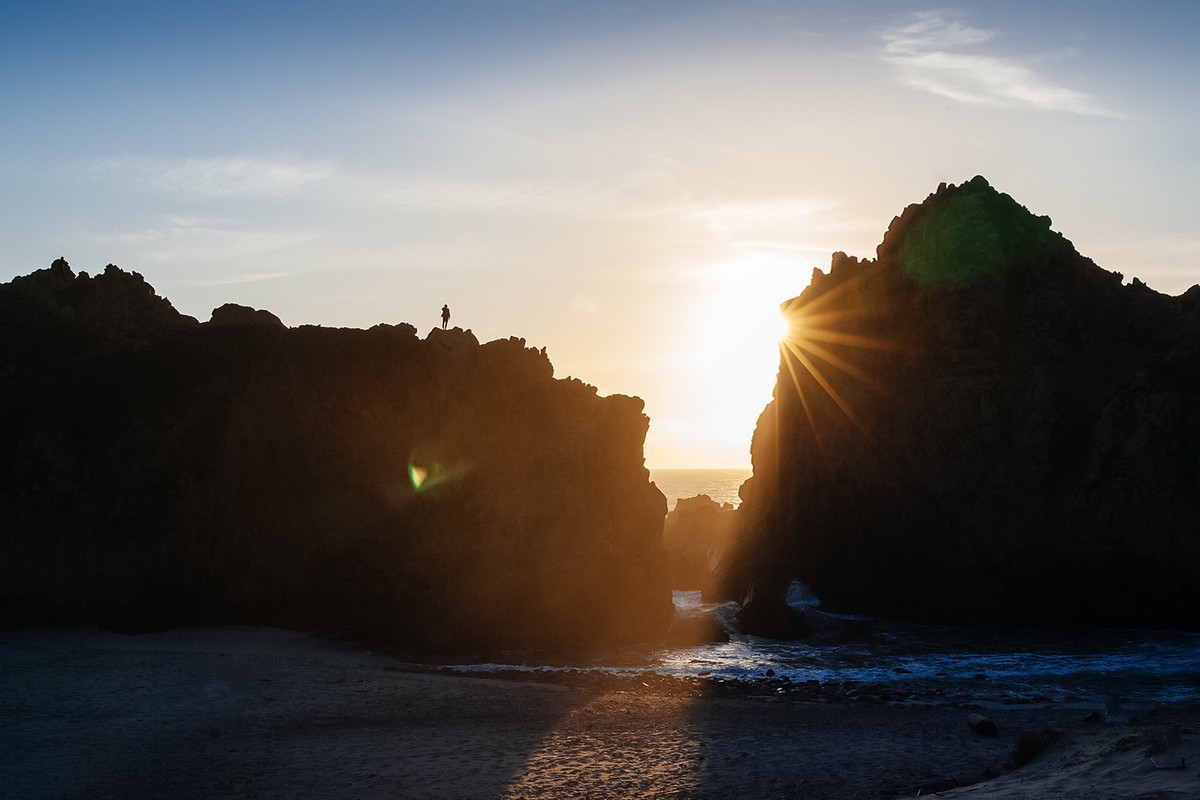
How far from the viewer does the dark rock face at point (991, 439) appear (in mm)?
42562

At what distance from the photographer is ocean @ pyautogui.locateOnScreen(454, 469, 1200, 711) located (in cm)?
2959

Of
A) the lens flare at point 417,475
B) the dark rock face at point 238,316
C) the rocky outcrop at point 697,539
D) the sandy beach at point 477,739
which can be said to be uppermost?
the dark rock face at point 238,316

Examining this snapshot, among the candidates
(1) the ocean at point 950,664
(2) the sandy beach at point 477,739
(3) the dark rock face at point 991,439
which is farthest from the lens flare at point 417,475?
(3) the dark rock face at point 991,439

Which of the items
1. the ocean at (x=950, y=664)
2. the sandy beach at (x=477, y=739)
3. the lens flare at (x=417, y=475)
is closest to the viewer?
the sandy beach at (x=477, y=739)

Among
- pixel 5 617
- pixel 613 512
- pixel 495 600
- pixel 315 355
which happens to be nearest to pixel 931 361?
pixel 613 512

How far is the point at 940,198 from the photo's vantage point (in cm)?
5138

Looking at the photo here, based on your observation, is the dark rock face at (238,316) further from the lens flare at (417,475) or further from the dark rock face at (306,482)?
the lens flare at (417,475)

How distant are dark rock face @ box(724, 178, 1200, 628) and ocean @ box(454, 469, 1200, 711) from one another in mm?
3405

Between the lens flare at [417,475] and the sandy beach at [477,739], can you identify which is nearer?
the sandy beach at [477,739]

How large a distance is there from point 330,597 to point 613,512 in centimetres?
1155

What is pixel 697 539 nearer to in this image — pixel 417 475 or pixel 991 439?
pixel 991 439

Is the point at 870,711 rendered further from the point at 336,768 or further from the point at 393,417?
the point at 393,417

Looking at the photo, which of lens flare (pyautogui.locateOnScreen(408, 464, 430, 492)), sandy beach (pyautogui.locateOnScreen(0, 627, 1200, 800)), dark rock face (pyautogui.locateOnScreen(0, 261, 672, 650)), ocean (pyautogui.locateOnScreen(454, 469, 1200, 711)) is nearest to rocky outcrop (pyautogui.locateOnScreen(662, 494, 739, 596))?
ocean (pyautogui.locateOnScreen(454, 469, 1200, 711))

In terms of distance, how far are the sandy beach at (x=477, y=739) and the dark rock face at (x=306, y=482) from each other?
4519mm
